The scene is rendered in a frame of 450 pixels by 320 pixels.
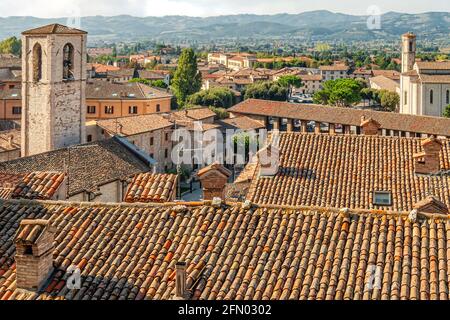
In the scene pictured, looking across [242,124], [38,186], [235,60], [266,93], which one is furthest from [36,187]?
[235,60]

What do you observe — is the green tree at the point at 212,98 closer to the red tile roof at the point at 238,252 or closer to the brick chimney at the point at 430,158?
the brick chimney at the point at 430,158

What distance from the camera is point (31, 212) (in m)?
9.36

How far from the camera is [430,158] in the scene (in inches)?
648

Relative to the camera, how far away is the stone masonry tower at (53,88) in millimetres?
36031

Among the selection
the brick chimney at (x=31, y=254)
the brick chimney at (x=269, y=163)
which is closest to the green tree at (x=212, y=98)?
the brick chimney at (x=269, y=163)

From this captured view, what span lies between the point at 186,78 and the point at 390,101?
24.0 metres

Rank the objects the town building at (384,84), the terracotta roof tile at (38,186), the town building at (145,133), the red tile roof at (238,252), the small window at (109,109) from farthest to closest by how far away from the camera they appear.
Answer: the town building at (384,84), the small window at (109,109), the town building at (145,133), the terracotta roof tile at (38,186), the red tile roof at (238,252)

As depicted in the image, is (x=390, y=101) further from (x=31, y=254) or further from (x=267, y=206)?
(x=31, y=254)

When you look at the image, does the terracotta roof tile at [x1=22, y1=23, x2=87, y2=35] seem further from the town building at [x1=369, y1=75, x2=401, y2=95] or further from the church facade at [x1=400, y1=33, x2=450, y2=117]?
the town building at [x1=369, y1=75, x2=401, y2=95]

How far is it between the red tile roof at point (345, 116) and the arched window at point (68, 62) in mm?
17745

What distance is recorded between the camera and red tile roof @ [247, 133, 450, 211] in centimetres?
1558
